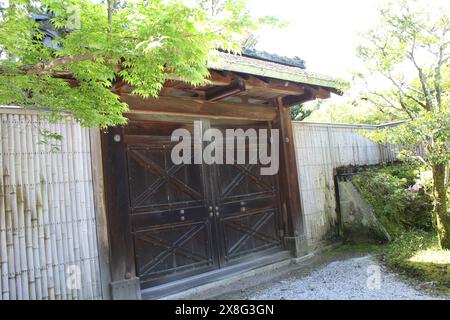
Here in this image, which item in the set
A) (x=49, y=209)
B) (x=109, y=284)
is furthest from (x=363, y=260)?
(x=49, y=209)

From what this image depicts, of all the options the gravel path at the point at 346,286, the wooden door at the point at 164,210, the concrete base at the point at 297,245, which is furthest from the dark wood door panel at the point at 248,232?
the gravel path at the point at 346,286

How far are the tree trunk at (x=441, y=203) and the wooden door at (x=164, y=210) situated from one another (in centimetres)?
334

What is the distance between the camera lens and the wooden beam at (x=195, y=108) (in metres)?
4.49

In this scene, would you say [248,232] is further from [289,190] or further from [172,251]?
[172,251]

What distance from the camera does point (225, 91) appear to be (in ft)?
16.3

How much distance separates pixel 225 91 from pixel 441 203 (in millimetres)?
3531

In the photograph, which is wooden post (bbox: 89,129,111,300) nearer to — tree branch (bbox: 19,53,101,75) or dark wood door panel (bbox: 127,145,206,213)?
dark wood door panel (bbox: 127,145,206,213)

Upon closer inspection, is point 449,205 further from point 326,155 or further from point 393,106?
point 326,155

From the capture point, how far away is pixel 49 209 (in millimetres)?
3803

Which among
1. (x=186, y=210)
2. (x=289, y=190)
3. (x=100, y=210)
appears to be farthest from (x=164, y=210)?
(x=289, y=190)

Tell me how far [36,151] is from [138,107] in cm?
132

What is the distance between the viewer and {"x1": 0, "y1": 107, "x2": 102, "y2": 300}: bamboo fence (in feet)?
11.7

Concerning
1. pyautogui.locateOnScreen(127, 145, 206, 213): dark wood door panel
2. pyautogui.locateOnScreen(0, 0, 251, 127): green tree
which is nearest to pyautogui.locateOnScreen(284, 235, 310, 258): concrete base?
pyautogui.locateOnScreen(127, 145, 206, 213): dark wood door panel
